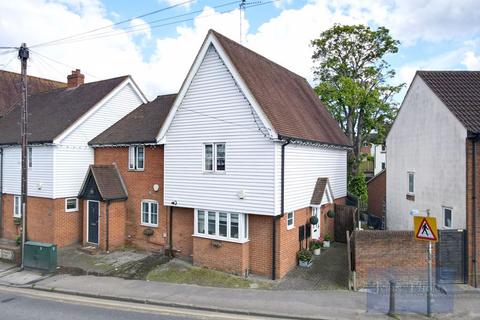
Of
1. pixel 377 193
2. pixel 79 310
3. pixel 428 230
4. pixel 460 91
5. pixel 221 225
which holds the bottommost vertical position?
pixel 79 310

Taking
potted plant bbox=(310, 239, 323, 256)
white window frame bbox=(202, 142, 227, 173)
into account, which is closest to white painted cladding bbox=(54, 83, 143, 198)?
white window frame bbox=(202, 142, 227, 173)

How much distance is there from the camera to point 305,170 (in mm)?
15008

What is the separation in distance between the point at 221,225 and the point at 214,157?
8.99 feet

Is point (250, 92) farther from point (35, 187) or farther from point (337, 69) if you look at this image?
point (337, 69)

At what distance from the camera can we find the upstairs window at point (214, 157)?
45.4ft

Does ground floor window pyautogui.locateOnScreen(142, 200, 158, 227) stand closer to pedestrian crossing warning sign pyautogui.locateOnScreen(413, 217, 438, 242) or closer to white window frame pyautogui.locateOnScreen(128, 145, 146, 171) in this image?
white window frame pyautogui.locateOnScreen(128, 145, 146, 171)

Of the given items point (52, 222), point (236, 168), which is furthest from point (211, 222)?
point (52, 222)

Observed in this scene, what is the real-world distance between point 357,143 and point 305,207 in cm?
1627

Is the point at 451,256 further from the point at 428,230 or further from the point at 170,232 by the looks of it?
the point at 170,232

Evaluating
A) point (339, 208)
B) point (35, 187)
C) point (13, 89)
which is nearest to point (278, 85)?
point (339, 208)

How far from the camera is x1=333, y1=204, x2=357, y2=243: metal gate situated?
18594 millimetres

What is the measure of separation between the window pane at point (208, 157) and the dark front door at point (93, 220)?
6721 millimetres

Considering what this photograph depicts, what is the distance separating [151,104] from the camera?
21.0m

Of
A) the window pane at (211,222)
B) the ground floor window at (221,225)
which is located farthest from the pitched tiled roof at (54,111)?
the window pane at (211,222)
